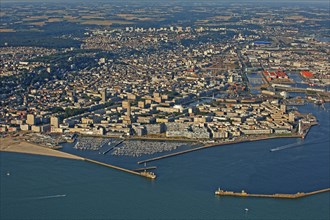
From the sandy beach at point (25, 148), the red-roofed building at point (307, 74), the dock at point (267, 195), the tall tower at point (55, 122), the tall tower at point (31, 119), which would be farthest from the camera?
the red-roofed building at point (307, 74)

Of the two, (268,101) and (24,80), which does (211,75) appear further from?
(24,80)

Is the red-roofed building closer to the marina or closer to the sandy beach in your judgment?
the marina

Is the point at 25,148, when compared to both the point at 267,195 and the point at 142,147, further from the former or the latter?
the point at 267,195

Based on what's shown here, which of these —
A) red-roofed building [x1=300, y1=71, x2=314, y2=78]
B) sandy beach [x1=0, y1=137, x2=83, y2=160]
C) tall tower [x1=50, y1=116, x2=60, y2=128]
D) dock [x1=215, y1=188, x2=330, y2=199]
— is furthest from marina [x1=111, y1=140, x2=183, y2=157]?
red-roofed building [x1=300, y1=71, x2=314, y2=78]

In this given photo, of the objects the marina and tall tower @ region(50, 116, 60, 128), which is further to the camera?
tall tower @ region(50, 116, 60, 128)

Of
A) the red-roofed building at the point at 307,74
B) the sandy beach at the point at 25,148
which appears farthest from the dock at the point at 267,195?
the red-roofed building at the point at 307,74

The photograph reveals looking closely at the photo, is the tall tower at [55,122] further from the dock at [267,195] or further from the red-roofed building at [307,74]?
the red-roofed building at [307,74]

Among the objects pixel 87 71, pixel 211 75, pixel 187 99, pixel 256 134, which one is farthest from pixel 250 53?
pixel 256 134

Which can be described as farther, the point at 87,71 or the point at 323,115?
the point at 87,71
